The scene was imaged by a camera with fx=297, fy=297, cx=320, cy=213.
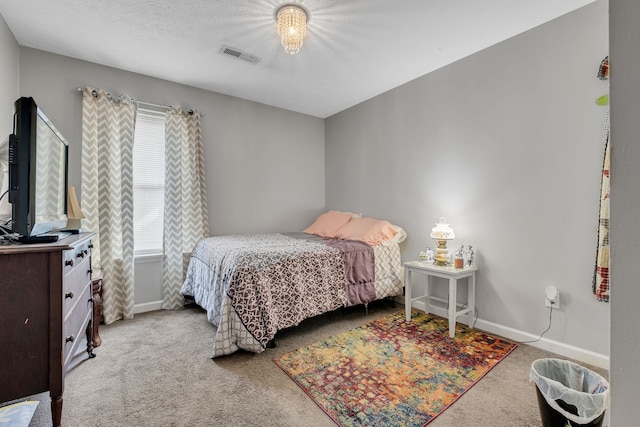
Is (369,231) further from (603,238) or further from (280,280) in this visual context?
(603,238)

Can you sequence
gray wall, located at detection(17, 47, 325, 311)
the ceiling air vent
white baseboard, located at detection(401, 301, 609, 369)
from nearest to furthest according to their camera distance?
white baseboard, located at detection(401, 301, 609, 369) → the ceiling air vent → gray wall, located at detection(17, 47, 325, 311)

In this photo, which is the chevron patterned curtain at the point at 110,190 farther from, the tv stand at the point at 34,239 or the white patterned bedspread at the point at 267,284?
the tv stand at the point at 34,239

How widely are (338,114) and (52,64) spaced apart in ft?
10.3

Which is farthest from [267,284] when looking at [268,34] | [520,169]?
[520,169]

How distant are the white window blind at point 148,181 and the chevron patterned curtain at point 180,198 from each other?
104 millimetres

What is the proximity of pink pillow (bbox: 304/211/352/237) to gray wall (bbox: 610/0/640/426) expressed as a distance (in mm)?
3028

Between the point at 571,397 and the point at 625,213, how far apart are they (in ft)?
3.72

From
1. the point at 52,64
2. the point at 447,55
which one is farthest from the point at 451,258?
the point at 52,64

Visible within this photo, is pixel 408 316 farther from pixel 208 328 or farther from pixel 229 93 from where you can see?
pixel 229 93

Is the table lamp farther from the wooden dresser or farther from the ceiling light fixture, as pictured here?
the wooden dresser

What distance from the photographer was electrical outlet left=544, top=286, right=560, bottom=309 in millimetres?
2213

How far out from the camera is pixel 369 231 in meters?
3.22

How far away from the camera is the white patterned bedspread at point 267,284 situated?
2.13 meters

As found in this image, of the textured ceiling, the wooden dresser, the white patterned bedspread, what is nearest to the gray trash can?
the white patterned bedspread
